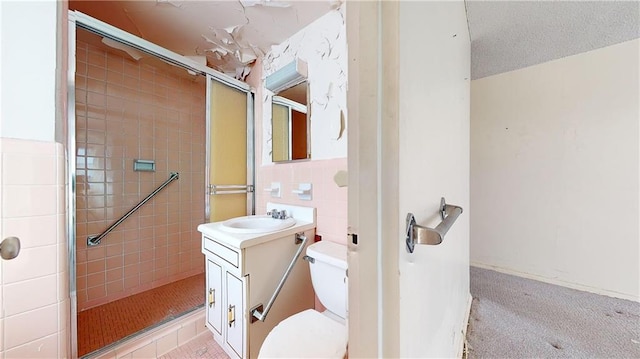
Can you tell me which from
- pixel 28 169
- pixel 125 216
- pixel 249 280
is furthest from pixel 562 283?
pixel 125 216

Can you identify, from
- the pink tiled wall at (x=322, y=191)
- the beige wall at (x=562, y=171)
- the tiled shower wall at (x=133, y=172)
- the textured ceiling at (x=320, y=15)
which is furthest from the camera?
the tiled shower wall at (x=133, y=172)

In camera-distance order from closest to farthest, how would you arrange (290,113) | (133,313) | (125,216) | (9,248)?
(9,248), (133,313), (290,113), (125,216)

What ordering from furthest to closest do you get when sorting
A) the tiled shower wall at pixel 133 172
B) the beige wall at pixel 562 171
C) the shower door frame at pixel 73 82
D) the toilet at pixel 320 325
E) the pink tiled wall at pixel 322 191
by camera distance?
the tiled shower wall at pixel 133 172 → the beige wall at pixel 562 171 → the pink tiled wall at pixel 322 191 → the shower door frame at pixel 73 82 → the toilet at pixel 320 325

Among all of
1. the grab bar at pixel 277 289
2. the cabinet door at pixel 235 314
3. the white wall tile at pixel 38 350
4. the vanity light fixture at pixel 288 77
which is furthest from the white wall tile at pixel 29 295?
the vanity light fixture at pixel 288 77

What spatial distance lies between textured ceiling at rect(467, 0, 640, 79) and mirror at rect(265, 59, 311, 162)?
3.47 ft

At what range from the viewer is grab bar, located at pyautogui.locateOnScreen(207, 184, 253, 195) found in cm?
175

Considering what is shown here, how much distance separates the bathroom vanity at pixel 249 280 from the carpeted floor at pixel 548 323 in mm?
915

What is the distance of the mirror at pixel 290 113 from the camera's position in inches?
61.5

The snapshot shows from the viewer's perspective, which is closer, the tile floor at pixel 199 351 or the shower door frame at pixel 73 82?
the shower door frame at pixel 73 82

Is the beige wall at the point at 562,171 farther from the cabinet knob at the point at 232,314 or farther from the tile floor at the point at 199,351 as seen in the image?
the tile floor at the point at 199,351

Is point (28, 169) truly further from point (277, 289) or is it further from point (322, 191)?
point (322, 191)

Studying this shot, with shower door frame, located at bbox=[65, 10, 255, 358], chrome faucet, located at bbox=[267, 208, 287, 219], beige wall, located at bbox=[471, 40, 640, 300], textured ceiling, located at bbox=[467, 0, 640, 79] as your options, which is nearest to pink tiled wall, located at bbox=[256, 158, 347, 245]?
chrome faucet, located at bbox=[267, 208, 287, 219]

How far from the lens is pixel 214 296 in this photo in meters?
1.33

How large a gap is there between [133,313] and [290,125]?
173 cm
